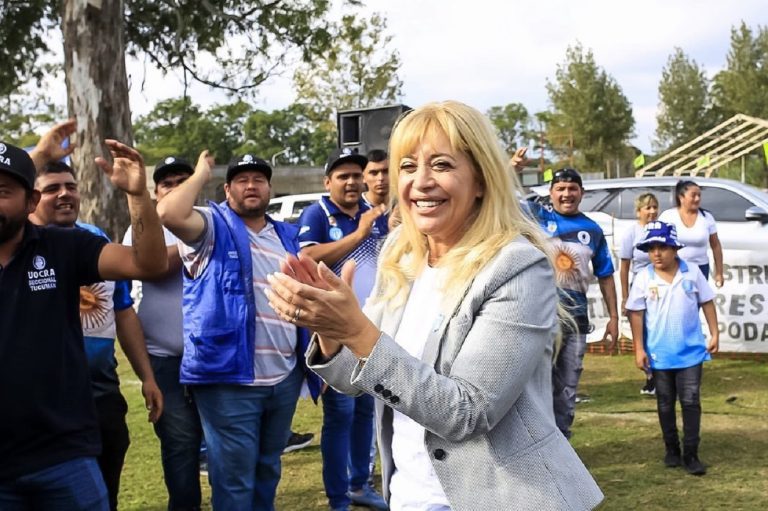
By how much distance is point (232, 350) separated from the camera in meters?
4.06

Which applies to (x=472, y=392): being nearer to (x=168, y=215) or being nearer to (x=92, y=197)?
(x=168, y=215)

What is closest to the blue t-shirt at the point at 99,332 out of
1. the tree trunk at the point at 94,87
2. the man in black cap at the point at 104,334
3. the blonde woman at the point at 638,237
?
the man in black cap at the point at 104,334

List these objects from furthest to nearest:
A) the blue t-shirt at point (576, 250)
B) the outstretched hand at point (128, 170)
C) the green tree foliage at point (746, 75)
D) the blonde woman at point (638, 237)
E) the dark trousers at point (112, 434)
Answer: the green tree foliage at point (746, 75), the blonde woman at point (638, 237), the blue t-shirt at point (576, 250), the dark trousers at point (112, 434), the outstretched hand at point (128, 170)

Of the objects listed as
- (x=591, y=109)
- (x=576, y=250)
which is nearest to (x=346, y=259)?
(x=576, y=250)

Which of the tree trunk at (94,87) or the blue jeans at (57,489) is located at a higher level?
the tree trunk at (94,87)

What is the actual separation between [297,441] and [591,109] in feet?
115

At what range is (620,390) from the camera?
336 inches

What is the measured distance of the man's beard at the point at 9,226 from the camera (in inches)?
114

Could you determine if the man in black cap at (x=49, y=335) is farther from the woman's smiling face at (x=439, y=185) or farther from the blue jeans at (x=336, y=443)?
the blue jeans at (x=336, y=443)

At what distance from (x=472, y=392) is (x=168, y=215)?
7.05 feet

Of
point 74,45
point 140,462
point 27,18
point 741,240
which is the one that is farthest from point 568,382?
point 27,18

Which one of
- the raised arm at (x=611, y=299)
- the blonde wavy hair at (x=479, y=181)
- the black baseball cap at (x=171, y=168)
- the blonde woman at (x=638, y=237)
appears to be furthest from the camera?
the blonde woman at (x=638, y=237)

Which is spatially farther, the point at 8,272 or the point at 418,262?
the point at 8,272

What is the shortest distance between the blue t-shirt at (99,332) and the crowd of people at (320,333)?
0.03 feet
